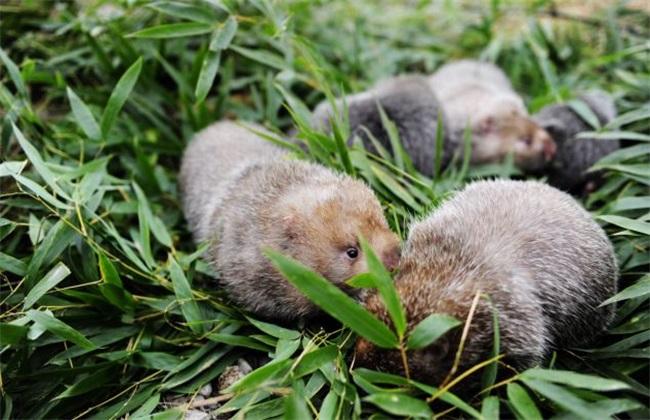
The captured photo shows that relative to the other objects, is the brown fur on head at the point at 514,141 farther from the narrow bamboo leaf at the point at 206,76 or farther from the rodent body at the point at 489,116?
the narrow bamboo leaf at the point at 206,76

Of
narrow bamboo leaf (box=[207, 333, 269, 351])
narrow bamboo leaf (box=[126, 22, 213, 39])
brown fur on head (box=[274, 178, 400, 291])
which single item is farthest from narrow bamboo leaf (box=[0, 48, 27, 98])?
narrow bamboo leaf (box=[207, 333, 269, 351])

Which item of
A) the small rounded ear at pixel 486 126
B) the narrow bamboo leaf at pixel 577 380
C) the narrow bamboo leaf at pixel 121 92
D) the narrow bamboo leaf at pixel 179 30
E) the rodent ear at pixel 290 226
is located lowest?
the small rounded ear at pixel 486 126

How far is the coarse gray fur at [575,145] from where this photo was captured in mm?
5469

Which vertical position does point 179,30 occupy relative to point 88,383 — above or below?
above

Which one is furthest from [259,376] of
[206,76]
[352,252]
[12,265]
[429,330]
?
[206,76]

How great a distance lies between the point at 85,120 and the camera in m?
4.63

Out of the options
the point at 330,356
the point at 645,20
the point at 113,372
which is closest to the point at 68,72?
the point at 113,372

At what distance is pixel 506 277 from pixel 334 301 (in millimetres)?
1091

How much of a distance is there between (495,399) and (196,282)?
2.34 meters

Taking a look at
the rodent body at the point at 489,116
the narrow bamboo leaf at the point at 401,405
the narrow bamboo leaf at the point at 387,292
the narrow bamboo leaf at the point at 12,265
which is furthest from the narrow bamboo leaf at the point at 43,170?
the rodent body at the point at 489,116

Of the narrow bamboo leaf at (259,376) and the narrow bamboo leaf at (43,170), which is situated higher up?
the narrow bamboo leaf at (43,170)

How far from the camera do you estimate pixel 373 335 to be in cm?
287

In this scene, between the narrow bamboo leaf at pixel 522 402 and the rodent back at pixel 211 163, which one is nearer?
the narrow bamboo leaf at pixel 522 402

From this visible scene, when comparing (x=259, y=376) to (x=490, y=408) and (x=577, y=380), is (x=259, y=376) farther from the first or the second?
(x=577, y=380)
